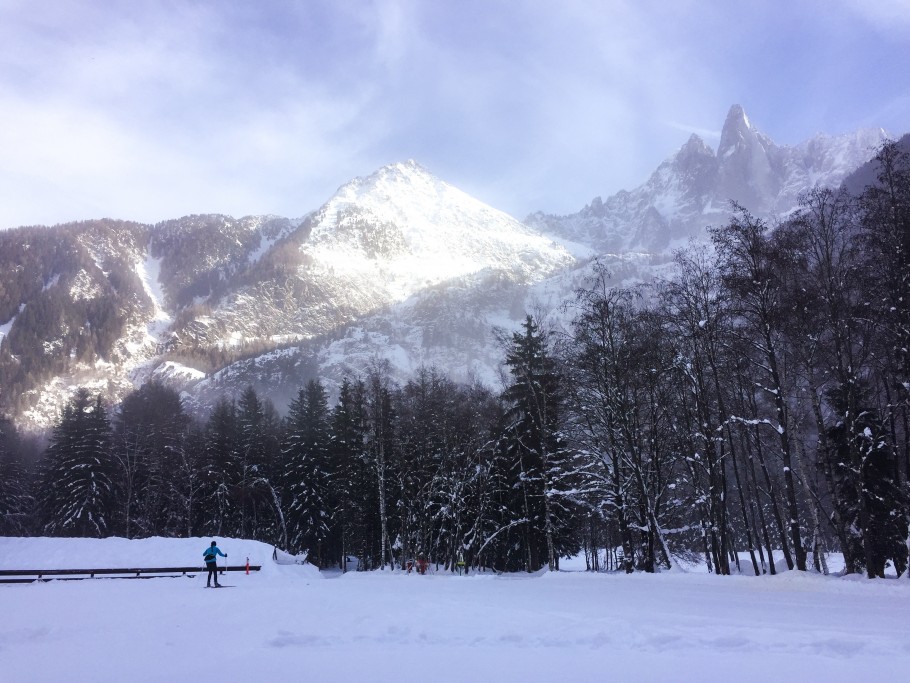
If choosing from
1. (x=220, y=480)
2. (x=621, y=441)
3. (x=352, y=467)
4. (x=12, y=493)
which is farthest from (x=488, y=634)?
(x=12, y=493)

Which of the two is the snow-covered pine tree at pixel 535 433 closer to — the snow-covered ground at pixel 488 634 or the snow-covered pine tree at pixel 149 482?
the snow-covered ground at pixel 488 634

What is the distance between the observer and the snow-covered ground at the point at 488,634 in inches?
278

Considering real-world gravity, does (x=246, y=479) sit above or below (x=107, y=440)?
below

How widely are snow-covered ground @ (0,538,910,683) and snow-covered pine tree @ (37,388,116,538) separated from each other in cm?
3210

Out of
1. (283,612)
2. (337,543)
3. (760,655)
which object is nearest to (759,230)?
(760,655)

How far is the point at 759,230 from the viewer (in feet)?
60.1

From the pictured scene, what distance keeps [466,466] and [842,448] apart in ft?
59.8

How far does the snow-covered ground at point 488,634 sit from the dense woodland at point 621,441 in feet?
20.3

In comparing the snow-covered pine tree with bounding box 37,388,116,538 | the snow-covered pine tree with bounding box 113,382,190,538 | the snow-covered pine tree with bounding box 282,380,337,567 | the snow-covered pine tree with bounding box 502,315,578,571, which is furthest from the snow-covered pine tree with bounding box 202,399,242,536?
the snow-covered pine tree with bounding box 502,315,578,571

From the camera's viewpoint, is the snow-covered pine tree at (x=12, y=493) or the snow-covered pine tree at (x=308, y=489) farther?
the snow-covered pine tree at (x=12, y=493)

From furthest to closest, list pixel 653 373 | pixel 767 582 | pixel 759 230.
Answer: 1. pixel 653 373
2. pixel 759 230
3. pixel 767 582

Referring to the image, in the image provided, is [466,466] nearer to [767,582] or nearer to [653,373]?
[653,373]

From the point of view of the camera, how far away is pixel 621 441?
22.9 metres

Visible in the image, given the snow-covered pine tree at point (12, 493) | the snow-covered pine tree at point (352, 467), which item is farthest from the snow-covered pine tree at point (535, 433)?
the snow-covered pine tree at point (12, 493)
